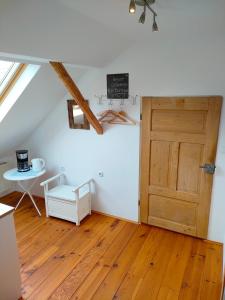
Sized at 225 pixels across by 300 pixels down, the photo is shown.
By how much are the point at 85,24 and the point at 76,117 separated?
164 cm

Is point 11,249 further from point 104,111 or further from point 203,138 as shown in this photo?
point 203,138

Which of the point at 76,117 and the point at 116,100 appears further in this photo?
the point at 76,117

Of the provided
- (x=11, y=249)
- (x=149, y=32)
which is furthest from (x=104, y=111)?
(x=11, y=249)

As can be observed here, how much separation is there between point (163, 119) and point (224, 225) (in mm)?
1461

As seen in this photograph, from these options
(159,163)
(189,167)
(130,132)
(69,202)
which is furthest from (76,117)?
(189,167)

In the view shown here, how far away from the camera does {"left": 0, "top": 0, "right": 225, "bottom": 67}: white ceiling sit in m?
1.45

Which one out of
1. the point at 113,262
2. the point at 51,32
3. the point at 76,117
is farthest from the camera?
the point at 76,117

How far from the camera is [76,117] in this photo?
330 centimetres

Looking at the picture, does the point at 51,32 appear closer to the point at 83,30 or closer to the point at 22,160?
the point at 83,30

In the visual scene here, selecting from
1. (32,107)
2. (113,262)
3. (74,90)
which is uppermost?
(74,90)

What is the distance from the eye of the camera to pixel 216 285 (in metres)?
2.21

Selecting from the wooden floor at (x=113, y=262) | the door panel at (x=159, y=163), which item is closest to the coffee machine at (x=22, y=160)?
the wooden floor at (x=113, y=262)

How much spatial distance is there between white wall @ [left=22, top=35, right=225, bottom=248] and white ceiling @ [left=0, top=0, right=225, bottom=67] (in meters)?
0.22

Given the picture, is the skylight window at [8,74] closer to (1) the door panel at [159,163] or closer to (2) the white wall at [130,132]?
(2) the white wall at [130,132]
